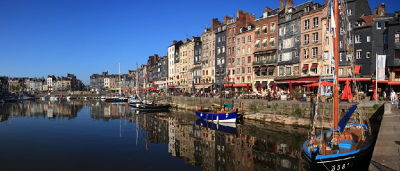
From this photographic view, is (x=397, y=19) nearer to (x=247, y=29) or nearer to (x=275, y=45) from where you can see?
(x=275, y=45)

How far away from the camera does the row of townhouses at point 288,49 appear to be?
40062 millimetres

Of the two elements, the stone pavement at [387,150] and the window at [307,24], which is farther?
the window at [307,24]

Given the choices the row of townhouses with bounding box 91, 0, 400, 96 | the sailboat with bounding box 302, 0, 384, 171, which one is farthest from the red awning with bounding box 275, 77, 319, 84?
the sailboat with bounding box 302, 0, 384, 171

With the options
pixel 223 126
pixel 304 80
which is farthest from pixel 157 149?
pixel 304 80

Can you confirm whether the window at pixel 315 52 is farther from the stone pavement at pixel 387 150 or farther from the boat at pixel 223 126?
the stone pavement at pixel 387 150

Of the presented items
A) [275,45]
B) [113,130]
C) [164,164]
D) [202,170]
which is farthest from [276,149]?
[275,45]

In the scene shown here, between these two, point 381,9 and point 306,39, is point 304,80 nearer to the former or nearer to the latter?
point 306,39

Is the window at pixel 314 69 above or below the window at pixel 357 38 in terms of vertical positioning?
below

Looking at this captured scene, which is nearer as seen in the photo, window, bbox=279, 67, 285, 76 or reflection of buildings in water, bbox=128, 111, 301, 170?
reflection of buildings in water, bbox=128, 111, 301, 170

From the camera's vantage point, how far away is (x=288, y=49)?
52688mm

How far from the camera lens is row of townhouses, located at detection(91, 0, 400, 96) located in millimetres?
40062

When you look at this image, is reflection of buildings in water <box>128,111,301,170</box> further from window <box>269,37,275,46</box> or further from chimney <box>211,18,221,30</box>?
chimney <box>211,18,221,30</box>

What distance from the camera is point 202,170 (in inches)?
740

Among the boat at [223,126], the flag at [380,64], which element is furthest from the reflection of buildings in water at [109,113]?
the flag at [380,64]
